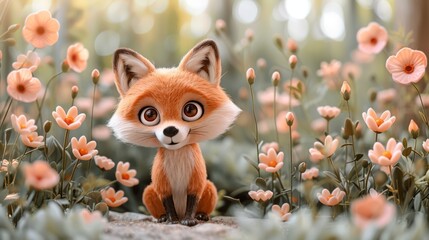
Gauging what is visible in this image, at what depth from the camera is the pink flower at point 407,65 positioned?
1364 mm

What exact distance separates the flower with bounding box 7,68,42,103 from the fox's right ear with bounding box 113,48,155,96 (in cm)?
21

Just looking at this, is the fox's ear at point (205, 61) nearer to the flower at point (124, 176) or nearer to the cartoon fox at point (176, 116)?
the cartoon fox at point (176, 116)

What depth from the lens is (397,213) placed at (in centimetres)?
129

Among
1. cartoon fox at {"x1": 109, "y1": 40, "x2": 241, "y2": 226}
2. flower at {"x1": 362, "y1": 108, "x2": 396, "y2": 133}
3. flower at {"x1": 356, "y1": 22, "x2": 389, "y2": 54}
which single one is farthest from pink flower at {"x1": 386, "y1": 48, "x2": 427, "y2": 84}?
cartoon fox at {"x1": 109, "y1": 40, "x2": 241, "y2": 226}

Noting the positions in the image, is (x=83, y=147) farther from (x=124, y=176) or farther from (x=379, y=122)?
(x=379, y=122)

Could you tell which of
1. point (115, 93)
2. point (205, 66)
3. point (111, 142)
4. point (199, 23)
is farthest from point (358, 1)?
point (205, 66)

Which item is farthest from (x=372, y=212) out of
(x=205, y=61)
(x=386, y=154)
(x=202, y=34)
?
(x=202, y=34)

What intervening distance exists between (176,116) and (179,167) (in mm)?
146

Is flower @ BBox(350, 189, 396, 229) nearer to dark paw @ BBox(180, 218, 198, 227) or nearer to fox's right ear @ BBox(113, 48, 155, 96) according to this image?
dark paw @ BBox(180, 218, 198, 227)

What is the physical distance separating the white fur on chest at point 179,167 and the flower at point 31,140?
1.05 ft

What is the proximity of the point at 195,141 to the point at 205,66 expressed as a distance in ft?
0.64

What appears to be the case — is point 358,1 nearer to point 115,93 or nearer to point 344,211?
point 115,93

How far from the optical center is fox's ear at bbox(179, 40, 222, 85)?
1448mm

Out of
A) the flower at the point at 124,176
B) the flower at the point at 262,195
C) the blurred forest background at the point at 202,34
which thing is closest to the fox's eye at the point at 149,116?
the flower at the point at 124,176
